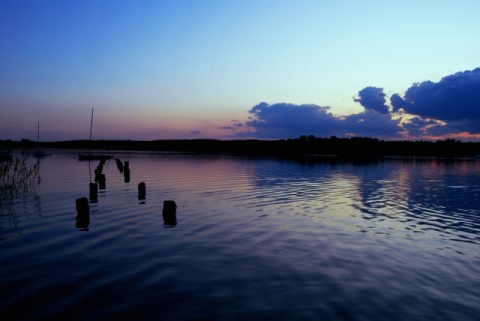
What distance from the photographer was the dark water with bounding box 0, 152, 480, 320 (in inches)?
331

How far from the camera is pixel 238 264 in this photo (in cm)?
1173

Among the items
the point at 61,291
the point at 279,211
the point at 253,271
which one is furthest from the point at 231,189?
the point at 61,291

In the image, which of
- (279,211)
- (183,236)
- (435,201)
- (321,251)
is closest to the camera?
(321,251)

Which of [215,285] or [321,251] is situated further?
[321,251]

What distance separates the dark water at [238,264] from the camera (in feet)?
27.6

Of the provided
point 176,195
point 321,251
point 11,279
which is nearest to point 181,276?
point 11,279

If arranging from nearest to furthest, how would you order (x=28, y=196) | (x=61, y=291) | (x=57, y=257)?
(x=61, y=291) → (x=57, y=257) → (x=28, y=196)

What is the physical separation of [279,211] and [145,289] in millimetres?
13637

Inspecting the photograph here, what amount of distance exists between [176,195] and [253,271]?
1914 centimetres

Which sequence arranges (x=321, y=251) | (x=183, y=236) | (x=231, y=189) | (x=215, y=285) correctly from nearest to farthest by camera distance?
(x=215, y=285), (x=321, y=251), (x=183, y=236), (x=231, y=189)

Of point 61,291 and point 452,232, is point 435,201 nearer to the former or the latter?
point 452,232

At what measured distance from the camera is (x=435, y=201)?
28.5m

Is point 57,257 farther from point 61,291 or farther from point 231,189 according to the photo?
point 231,189

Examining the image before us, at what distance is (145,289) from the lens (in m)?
9.37
